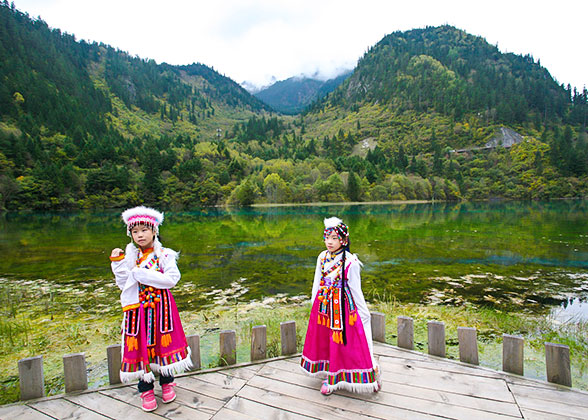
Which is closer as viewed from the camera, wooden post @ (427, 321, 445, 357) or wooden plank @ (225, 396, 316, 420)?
wooden plank @ (225, 396, 316, 420)

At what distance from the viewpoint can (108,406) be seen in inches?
124

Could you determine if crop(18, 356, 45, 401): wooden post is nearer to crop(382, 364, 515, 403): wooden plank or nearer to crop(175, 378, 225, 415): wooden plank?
crop(175, 378, 225, 415): wooden plank

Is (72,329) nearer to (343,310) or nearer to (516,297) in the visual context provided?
(343,310)

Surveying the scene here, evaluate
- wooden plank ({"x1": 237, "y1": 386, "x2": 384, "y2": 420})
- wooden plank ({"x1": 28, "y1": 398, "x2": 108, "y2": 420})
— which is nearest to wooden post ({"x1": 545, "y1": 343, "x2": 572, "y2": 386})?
Result: wooden plank ({"x1": 237, "y1": 386, "x2": 384, "y2": 420})

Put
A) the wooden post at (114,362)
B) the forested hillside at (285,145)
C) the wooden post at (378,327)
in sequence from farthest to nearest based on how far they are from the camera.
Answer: the forested hillside at (285,145) → the wooden post at (378,327) → the wooden post at (114,362)

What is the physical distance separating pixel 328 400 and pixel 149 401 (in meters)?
1.74

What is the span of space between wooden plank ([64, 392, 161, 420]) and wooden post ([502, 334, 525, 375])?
370cm

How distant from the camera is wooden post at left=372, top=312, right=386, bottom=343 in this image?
14.8 feet

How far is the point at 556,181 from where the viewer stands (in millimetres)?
94812

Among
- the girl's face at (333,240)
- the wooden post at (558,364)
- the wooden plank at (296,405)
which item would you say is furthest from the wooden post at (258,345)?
the wooden post at (558,364)

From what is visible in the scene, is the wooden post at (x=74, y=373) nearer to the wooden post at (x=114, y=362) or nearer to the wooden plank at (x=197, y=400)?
the wooden post at (x=114, y=362)

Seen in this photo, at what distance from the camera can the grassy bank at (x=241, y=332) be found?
5133 mm

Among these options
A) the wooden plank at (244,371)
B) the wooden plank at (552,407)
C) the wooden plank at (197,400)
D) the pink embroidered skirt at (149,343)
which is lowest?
the wooden plank at (244,371)

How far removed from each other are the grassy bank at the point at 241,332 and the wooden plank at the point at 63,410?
1681 millimetres
